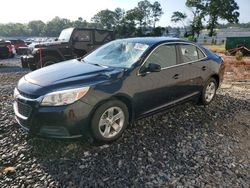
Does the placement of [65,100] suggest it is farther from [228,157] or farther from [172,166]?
[228,157]

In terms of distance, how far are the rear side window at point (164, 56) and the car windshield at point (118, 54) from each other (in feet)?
0.63

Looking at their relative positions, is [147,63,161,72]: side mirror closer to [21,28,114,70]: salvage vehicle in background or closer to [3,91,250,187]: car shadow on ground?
[3,91,250,187]: car shadow on ground

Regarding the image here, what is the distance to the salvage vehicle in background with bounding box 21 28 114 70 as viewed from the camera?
→ 9.81 metres

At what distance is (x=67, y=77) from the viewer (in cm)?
371

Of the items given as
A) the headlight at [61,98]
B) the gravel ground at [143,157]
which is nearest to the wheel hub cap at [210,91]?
the gravel ground at [143,157]

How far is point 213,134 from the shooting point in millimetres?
4340

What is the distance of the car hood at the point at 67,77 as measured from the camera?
11.5ft

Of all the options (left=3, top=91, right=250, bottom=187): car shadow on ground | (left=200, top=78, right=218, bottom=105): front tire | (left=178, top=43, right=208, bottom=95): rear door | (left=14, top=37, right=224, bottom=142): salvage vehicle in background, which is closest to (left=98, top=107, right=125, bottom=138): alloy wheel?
(left=14, top=37, right=224, bottom=142): salvage vehicle in background

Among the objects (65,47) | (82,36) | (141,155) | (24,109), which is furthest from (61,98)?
(82,36)

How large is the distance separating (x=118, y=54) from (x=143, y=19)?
308ft

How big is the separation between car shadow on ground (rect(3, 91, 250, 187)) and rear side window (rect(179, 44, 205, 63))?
1.21 m

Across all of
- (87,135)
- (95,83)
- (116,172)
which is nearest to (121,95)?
(95,83)

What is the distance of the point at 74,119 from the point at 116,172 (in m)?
0.88

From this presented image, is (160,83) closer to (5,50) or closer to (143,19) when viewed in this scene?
(5,50)
